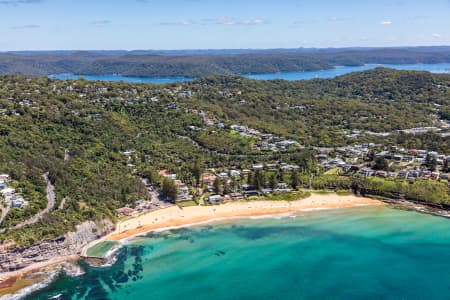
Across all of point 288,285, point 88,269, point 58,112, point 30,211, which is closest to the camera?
point 288,285

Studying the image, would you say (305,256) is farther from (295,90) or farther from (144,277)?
(295,90)

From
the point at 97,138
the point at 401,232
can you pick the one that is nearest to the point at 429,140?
the point at 401,232

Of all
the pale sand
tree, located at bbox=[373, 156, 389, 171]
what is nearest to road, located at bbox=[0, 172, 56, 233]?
the pale sand

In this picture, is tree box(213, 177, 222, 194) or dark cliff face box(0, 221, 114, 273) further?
tree box(213, 177, 222, 194)

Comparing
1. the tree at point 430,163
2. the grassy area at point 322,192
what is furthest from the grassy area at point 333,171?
the tree at point 430,163

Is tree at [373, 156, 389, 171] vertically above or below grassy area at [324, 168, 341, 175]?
above

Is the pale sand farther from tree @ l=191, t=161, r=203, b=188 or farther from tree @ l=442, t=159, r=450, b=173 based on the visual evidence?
tree @ l=442, t=159, r=450, b=173

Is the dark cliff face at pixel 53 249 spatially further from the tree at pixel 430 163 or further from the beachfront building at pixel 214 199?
the tree at pixel 430 163
